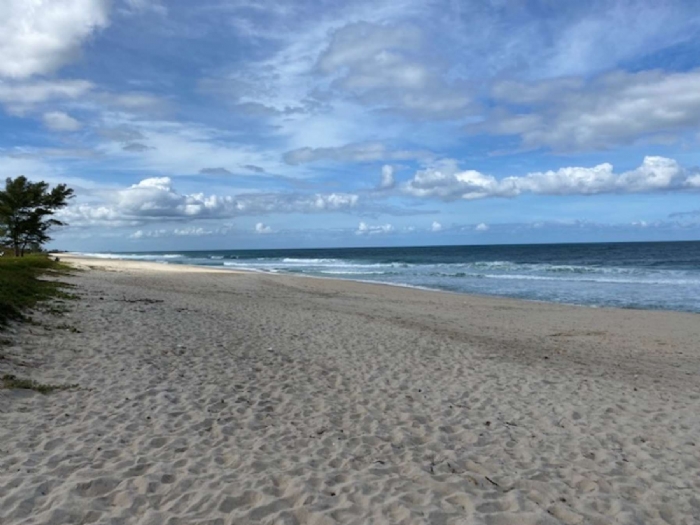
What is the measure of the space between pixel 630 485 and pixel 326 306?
14.3 meters

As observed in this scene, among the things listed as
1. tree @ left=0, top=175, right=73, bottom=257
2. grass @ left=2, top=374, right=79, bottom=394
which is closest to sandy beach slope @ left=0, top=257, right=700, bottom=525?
grass @ left=2, top=374, right=79, bottom=394

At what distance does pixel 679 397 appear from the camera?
7793 millimetres

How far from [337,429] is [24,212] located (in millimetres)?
36117

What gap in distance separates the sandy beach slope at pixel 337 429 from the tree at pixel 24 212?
27255mm

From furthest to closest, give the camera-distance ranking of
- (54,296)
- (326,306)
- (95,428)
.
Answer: (326,306)
(54,296)
(95,428)

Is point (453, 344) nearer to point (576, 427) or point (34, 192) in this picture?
point (576, 427)

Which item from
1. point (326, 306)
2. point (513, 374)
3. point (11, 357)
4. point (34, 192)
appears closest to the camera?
point (11, 357)

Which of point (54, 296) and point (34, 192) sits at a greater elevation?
point (34, 192)

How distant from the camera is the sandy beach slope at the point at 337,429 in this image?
162 inches

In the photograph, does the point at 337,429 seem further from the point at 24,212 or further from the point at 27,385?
the point at 24,212

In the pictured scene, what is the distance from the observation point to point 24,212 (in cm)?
3419

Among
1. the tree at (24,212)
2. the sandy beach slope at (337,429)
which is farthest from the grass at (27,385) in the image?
the tree at (24,212)

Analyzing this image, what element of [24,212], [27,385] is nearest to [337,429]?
[27,385]

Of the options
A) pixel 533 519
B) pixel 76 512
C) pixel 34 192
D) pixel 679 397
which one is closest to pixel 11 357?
pixel 76 512
